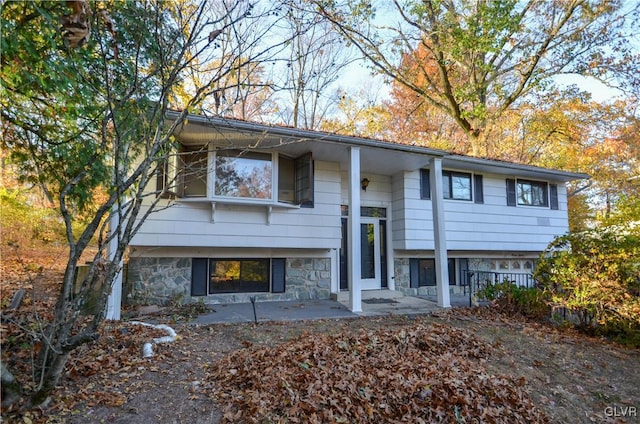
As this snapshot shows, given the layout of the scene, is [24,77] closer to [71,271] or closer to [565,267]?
[71,271]

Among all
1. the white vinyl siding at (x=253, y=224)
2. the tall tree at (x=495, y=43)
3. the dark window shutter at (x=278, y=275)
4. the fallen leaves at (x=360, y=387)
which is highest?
the tall tree at (x=495, y=43)

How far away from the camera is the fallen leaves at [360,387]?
2680 millimetres

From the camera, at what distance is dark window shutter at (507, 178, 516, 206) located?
9.86m

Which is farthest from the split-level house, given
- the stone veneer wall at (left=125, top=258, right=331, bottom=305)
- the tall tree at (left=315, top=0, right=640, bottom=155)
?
the tall tree at (left=315, top=0, right=640, bottom=155)

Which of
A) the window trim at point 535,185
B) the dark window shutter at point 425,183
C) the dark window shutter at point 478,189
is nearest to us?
the dark window shutter at point 425,183

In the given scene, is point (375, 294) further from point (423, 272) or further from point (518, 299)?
point (518, 299)

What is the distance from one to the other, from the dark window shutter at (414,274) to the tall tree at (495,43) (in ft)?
16.5

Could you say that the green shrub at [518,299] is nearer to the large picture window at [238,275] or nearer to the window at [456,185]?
the window at [456,185]

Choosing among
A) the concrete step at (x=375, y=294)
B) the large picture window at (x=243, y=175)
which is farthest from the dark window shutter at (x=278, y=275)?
the large picture window at (x=243, y=175)

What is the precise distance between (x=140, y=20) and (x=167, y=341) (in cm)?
344

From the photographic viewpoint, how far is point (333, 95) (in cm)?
1409

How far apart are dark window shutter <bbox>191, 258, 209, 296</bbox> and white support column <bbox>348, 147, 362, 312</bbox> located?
117 inches

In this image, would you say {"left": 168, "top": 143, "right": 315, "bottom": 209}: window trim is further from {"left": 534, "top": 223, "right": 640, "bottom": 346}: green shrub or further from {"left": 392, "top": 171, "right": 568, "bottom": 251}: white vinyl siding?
{"left": 534, "top": 223, "right": 640, "bottom": 346}: green shrub

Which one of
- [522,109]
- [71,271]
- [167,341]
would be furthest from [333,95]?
[71,271]
